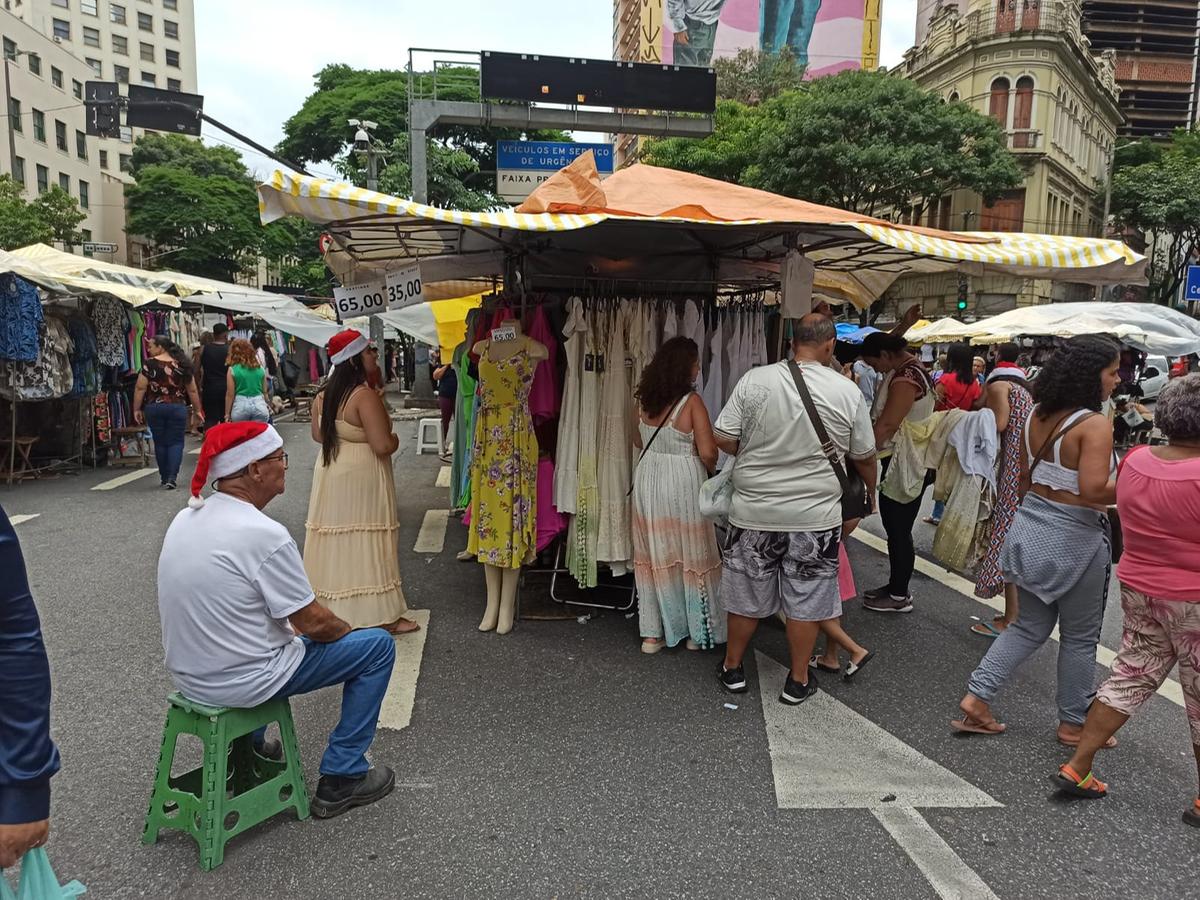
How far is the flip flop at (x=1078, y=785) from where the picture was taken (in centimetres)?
305

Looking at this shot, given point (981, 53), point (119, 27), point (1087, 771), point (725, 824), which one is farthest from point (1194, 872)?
point (119, 27)

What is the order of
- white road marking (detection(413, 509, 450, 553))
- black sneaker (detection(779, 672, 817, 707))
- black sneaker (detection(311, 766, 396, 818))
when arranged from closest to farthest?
black sneaker (detection(311, 766, 396, 818))
black sneaker (detection(779, 672, 817, 707))
white road marking (detection(413, 509, 450, 553))

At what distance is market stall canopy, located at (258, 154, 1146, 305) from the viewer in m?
3.72

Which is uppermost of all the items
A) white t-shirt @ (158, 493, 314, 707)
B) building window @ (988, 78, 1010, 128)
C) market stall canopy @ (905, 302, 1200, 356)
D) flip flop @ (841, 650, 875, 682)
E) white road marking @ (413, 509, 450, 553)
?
building window @ (988, 78, 1010, 128)

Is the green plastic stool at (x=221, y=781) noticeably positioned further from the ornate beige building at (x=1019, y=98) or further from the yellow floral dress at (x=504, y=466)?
the ornate beige building at (x=1019, y=98)

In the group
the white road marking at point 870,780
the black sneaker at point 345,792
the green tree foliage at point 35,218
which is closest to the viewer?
the white road marking at point 870,780

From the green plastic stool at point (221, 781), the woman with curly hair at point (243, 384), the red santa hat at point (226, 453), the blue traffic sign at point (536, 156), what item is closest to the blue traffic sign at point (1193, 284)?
the blue traffic sign at point (536, 156)

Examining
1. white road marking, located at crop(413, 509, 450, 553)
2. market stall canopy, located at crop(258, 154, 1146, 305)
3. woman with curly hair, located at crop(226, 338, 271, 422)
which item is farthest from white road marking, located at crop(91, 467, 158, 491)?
market stall canopy, located at crop(258, 154, 1146, 305)

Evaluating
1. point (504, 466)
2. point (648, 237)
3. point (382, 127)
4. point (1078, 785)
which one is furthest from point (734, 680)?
point (382, 127)

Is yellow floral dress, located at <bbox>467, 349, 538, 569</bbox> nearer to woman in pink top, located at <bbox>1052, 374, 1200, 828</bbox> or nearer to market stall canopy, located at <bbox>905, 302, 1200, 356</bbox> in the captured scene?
woman in pink top, located at <bbox>1052, 374, 1200, 828</bbox>

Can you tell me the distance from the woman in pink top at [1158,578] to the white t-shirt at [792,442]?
3.80ft

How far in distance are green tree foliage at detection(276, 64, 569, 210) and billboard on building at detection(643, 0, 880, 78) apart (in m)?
29.6

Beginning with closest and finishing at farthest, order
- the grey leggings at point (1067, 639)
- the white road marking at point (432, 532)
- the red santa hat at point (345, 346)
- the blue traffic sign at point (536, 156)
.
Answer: the grey leggings at point (1067, 639) < the red santa hat at point (345, 346) < the white road marking at point (432, 532) < the blue traffic sign at point (536, 156)

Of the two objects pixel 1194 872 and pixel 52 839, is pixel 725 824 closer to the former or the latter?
pixel 1194 872
